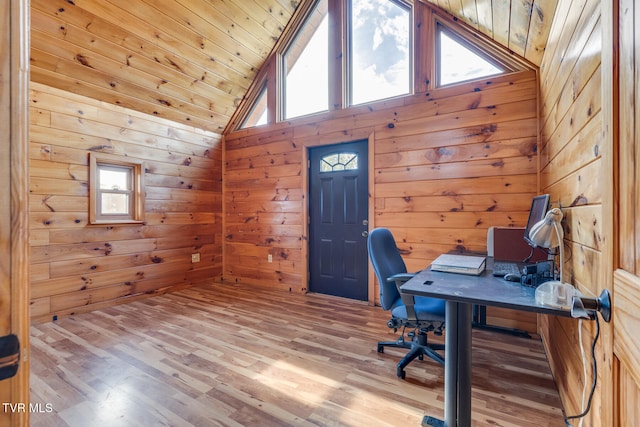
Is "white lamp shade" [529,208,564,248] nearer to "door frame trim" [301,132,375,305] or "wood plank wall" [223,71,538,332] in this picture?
"wood plank wall" [223,71,538,332]

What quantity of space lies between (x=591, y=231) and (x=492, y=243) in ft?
4.07

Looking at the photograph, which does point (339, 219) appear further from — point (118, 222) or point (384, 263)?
A: point (118, 222)

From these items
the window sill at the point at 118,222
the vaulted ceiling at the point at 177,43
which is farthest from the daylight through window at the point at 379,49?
the window sill at the point at 118,222

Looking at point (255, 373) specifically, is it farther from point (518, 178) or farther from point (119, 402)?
point (518, 178)

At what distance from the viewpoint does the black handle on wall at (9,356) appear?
454mm

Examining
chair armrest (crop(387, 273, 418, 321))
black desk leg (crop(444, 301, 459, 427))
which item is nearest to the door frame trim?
chair armrest (crop(387, 273, 418, 321))

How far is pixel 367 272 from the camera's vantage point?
3.52m

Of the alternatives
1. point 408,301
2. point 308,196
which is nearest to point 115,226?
point 308,196

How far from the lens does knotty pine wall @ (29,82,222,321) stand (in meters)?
2.95

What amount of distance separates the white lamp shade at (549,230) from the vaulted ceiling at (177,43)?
1509 millimetres

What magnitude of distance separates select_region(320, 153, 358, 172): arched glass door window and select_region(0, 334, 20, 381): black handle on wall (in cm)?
338

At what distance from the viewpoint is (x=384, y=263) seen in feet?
6.68

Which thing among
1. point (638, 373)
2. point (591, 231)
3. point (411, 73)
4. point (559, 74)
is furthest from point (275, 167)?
point (638, 373)

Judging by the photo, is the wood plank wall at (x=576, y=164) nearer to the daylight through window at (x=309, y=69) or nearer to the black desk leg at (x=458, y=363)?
the black desk leg at (x=458, y=363)
